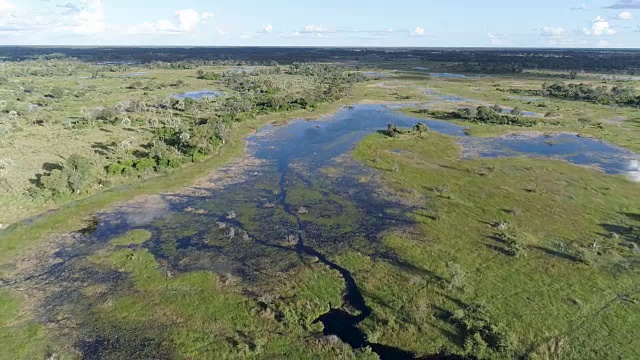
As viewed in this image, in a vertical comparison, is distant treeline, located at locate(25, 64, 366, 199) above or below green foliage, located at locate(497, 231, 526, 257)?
above

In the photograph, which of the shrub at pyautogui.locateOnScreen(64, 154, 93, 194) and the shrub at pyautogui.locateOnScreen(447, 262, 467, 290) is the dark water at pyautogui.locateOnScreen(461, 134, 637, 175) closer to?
the shrub at pyautogui.locateOnScreen(447, 262, 467, 290)

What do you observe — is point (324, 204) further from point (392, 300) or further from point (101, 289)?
point (101, 289)

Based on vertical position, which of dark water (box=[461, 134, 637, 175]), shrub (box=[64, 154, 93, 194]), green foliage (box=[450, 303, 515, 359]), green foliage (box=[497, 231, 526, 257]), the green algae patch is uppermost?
shrub (box=[64, 154, 93, 194])

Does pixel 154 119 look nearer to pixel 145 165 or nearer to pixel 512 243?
pixel 145 165

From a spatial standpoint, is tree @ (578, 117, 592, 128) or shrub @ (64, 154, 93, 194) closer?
shrub @ (64, 154, 93, 194)

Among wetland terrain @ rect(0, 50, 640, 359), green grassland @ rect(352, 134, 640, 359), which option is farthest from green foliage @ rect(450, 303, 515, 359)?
green grassland @ rect(352, 134, 640, 359)
